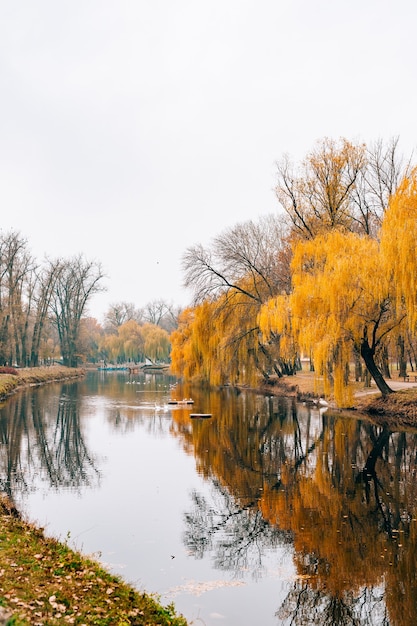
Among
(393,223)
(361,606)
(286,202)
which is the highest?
(286,202)

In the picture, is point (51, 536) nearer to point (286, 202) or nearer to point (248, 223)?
point (286, 202)

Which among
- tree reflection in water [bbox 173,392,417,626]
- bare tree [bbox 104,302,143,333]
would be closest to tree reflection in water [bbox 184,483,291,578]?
tree reflection in water [bbox 173,392,417,626]

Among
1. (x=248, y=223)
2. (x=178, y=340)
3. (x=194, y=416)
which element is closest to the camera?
(x=194, y=416)

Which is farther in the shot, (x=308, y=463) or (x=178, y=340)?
(x=178, y=340)

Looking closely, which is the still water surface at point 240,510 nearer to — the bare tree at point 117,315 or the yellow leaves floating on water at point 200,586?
the yellow leaves floating on water at point 200,586

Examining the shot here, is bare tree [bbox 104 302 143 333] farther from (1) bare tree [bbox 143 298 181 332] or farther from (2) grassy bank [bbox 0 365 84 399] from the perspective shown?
(2) grassy bank [bbox 0 365 84 399]

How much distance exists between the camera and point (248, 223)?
121 feet

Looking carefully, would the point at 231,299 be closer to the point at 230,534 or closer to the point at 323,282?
the point at 323,282

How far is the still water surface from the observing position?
716 cm

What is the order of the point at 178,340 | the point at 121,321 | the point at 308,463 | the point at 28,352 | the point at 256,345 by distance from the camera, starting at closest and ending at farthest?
the point at 308,463 → the point at 256,345 → the point at 178,340 → the point at 28,352 → the point at 121,321

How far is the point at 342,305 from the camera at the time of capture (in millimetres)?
21734

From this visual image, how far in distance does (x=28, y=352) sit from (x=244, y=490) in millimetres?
49596

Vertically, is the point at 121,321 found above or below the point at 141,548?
above

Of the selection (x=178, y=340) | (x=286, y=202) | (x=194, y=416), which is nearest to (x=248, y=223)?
(x=286, y=202)
